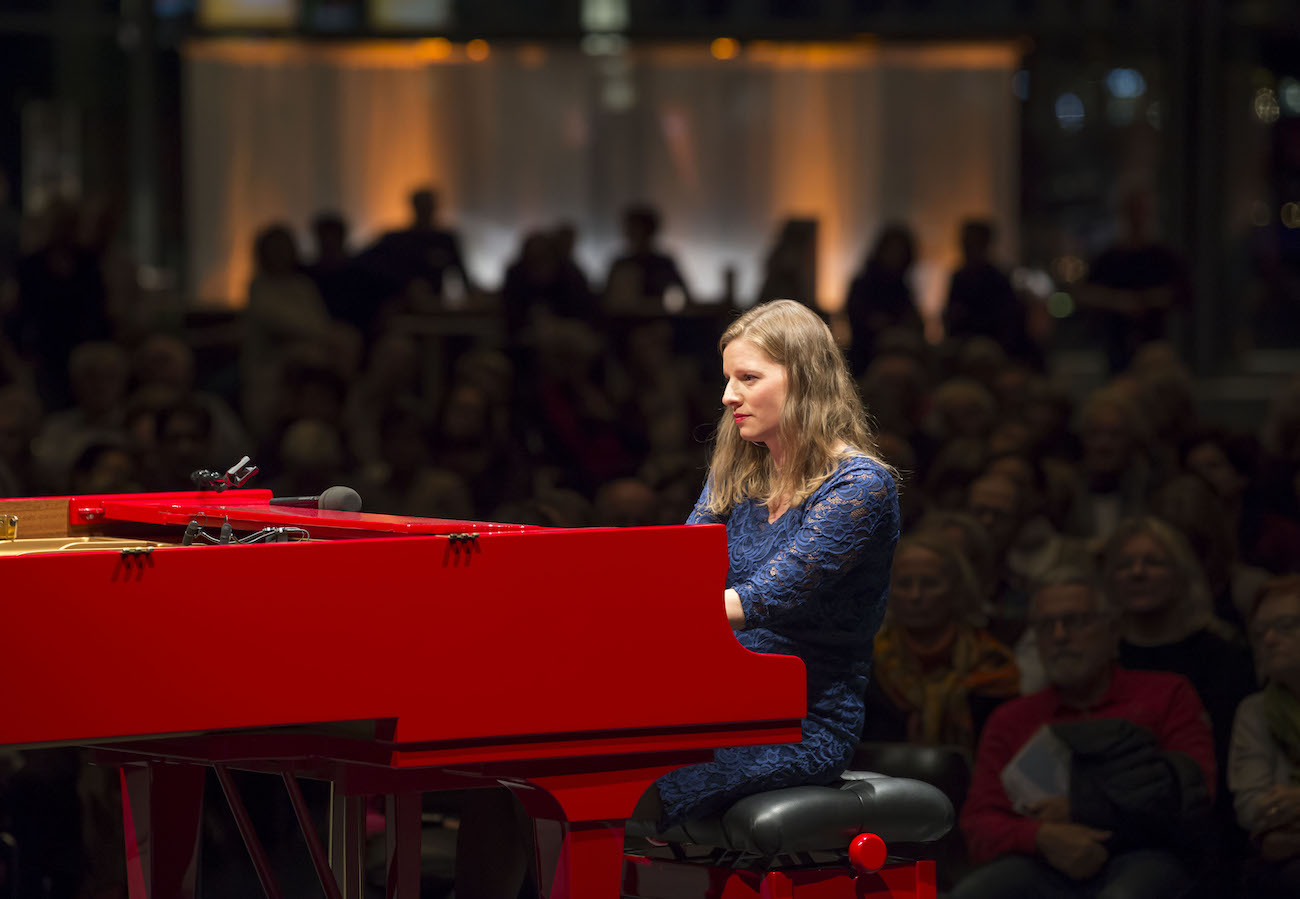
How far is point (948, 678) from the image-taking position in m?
5.11

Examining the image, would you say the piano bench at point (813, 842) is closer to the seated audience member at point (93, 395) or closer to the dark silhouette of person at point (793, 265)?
the seated audience member at point (93, 395)

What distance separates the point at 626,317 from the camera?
998cm

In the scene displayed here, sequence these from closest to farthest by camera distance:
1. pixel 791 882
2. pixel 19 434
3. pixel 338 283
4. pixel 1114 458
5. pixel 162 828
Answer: pixel 791 882, pixel 162 828, pixel 19 434, pixel 1114 458, pixel 338 283

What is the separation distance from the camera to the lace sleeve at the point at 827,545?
3.35 metres

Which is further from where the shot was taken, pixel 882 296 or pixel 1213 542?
pixel 882 296

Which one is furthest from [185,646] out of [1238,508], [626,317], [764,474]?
[626,317]

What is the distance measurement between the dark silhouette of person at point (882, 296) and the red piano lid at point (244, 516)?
237 inches

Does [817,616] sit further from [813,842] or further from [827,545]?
[813,842]

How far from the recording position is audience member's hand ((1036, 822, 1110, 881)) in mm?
4562

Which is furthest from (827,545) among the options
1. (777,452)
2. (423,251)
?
(423,251)

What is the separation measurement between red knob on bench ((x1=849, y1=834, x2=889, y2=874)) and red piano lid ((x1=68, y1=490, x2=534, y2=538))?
2.61 feet

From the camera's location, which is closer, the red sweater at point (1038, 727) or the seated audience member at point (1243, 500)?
the red sweater at point (1038, 727)

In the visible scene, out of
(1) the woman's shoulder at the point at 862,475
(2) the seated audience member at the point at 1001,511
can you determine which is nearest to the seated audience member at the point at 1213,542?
(2) the seated audience member at the point at 1001,511

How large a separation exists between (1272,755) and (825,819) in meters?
1.79
